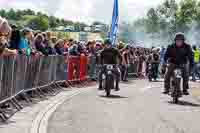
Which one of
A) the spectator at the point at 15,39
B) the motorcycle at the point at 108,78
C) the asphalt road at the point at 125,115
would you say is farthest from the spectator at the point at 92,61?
the spectator at the point at 15,39

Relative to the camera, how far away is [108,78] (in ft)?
66.3

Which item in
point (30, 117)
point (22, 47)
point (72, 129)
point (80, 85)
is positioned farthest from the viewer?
point (80, 85)

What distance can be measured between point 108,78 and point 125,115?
244 inches

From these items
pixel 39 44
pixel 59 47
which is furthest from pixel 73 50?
pixel 39 44

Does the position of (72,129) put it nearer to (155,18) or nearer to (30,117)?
(30,117)

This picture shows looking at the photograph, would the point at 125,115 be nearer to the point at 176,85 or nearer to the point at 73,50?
the point at 176,85

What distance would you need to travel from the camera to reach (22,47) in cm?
1769

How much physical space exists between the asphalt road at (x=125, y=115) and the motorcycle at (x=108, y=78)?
605mm

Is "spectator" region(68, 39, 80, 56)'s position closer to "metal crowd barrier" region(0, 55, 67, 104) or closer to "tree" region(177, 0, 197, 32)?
"metal crowd barrier" region(0, 55, 67, 104)

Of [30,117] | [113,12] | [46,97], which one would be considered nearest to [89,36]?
[113,12]

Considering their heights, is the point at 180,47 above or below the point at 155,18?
below

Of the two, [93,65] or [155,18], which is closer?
[93,65]

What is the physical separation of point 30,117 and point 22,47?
4445 mm

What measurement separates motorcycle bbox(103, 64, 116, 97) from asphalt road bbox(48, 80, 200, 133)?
23.8 inches
